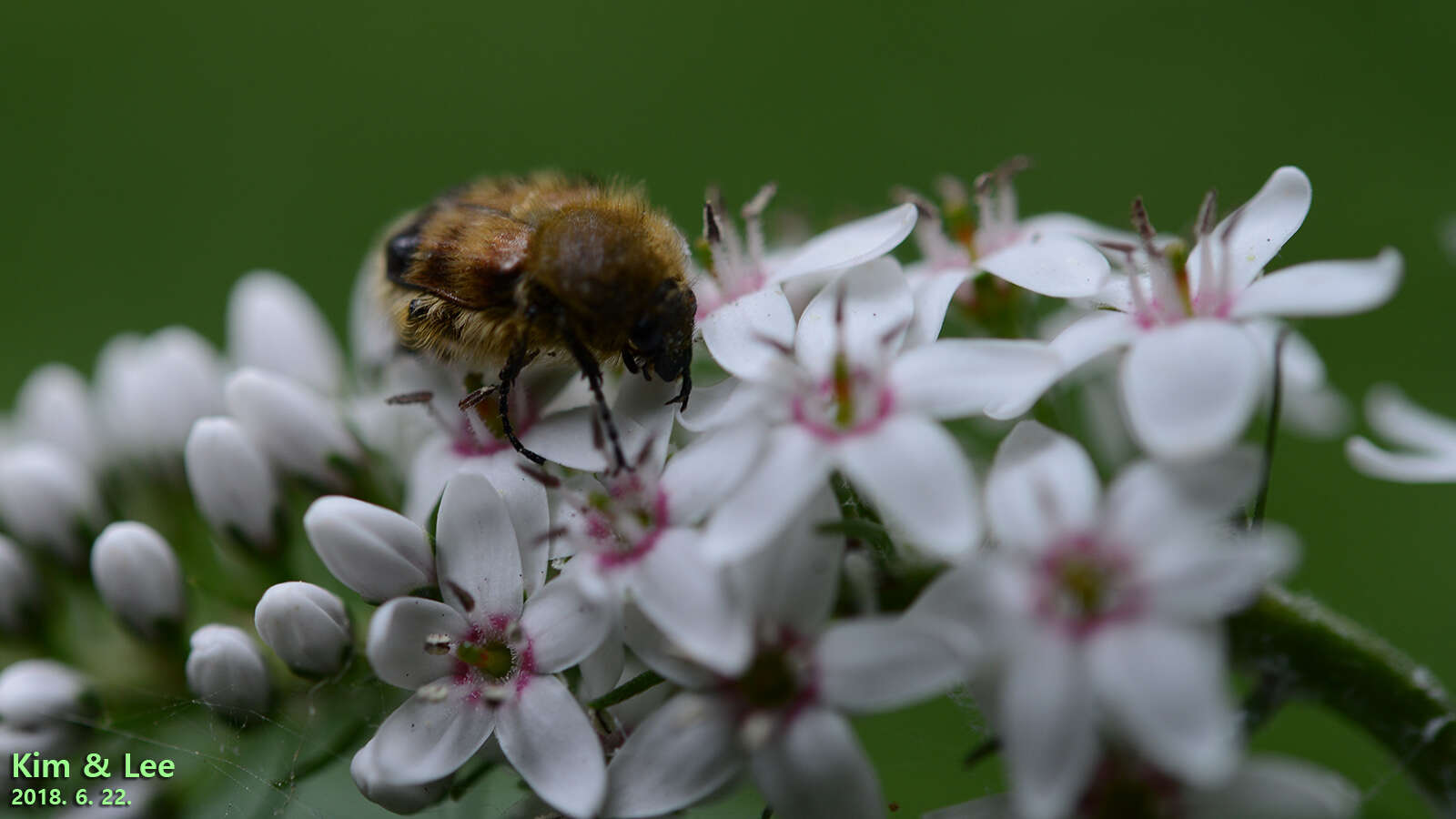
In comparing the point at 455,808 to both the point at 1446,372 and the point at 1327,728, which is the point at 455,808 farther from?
the point at 1446,372

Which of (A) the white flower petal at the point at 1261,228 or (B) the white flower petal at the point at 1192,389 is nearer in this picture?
(B) the white flower petal at the point at 1192,389

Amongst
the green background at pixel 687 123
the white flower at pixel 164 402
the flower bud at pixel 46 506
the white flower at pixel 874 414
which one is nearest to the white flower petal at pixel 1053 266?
the white flower at pixel 874 414

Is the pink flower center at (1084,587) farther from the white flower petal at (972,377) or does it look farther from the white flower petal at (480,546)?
the white flower petal at (480,546)

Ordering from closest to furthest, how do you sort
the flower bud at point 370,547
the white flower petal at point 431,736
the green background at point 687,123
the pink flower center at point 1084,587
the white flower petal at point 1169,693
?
1. the white flower petal at point 1169,693
2. the pink flower center at point 1084,587
3. the white flower petal at point 431,736
4. the flower bud at point 370,547
5. the green background at point 687,123

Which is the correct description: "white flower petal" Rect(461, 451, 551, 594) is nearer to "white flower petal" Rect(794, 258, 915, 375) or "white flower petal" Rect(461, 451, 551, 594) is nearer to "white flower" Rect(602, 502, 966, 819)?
"white flower" Rect(602, 502, 966, 819)

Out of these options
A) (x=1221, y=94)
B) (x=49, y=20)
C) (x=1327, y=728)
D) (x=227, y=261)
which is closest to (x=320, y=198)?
(x=227, y=261)

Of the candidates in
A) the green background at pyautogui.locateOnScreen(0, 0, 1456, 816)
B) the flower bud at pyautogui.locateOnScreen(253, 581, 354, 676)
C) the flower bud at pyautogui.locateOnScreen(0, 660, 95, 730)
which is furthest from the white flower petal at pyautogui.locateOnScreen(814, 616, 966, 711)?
the green background at pyautogui.locateOnScreen(0, 0, 1456, 816)
